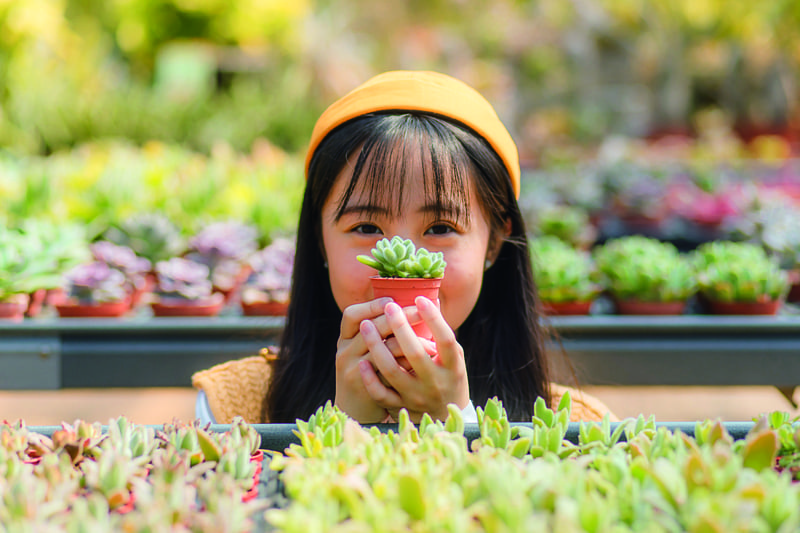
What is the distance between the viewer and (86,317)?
2426 mm

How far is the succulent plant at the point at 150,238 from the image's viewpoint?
301cm

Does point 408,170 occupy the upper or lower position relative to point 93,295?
upper

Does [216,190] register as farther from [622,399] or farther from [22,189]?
[622,399]

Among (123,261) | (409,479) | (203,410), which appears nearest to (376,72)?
(123,261)

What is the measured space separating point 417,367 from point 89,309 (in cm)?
165

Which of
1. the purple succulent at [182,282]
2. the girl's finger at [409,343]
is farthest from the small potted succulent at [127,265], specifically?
the girl's finger at [409,343]

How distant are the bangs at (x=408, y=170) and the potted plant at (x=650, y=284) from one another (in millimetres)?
1332

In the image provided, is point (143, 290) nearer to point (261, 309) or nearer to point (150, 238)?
point (150, 238)

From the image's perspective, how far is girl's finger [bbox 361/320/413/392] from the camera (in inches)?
48.8

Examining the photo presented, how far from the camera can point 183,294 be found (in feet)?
8.29

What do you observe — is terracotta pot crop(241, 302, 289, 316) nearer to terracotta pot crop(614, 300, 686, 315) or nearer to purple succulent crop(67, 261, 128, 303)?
purple succulent crop(67, 261, 128, 303)

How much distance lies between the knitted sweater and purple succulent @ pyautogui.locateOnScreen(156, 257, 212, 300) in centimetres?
69

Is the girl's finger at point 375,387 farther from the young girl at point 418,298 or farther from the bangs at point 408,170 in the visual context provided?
the bangs at point 408,170

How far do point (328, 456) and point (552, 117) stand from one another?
22862 mm
